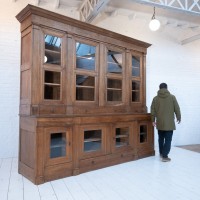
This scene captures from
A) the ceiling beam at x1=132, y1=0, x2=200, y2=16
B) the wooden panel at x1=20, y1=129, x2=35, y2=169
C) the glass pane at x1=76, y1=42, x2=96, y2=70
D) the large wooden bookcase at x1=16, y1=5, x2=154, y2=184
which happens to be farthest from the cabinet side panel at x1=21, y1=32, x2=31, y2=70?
the ceiling beam at x1=132, y1=0, x2=200, y2=16

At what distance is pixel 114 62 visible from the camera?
4117mm

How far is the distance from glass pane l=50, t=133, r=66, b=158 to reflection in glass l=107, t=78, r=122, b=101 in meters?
1.24

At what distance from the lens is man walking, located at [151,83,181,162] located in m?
4.05

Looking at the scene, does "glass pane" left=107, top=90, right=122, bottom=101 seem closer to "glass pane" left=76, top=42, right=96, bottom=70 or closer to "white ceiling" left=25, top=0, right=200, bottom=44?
"glass pane" left=76, top=42, right=96, bottom=70

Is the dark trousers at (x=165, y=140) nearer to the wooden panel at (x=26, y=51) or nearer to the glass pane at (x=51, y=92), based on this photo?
the glass pane at (x=51, y=92)

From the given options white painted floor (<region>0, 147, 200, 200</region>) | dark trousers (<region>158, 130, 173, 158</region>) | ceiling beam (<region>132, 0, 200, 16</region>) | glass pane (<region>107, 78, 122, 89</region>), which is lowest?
white painted floor (<region>0, 147, 200, 200</region>)

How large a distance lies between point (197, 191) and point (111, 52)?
2.66m

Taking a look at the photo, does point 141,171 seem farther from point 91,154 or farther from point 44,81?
point 44,81

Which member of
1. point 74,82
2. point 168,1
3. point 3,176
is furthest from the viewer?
point 168,1

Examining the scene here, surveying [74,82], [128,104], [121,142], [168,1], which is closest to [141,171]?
A: [121,142]

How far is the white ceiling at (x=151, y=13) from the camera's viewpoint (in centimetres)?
461

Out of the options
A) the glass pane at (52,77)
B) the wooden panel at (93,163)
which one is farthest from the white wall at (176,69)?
the glass pane at (52,77)

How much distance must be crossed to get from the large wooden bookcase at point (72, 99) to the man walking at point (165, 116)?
1.08ft

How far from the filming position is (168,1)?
3.89m
